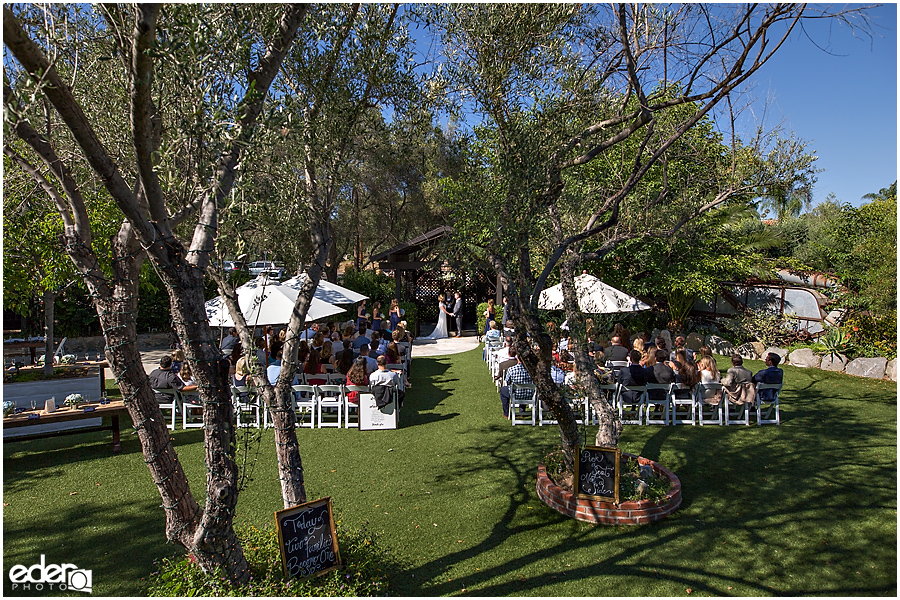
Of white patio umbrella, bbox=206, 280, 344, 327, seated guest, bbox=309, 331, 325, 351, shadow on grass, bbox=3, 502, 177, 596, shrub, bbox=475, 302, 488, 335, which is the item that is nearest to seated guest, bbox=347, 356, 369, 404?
white patio umbrella, bbox=206, 280, 344, 327

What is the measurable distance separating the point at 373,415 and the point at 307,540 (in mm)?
4588

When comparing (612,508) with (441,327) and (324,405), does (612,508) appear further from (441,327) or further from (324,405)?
(441,327)

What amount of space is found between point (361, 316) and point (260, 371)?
10175 mm

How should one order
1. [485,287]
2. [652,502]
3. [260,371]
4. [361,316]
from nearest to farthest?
[260,371] < [652,502] < [361,316] < [485,287]

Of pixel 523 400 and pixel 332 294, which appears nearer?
pixel 523 400

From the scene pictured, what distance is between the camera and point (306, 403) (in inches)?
355

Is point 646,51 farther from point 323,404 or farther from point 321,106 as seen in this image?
point 323,404

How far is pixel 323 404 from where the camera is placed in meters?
8.89

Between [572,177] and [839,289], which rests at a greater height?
[572,177]

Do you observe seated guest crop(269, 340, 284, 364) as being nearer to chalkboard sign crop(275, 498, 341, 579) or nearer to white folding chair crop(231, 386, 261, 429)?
white folding chair crop(231, 386, 261, 429)

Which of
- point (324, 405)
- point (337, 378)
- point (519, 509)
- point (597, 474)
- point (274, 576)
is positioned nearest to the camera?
point (274, 576)

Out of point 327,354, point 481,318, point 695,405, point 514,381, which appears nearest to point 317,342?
point 327,354

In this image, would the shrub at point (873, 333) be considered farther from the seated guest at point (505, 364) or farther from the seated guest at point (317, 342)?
the seated guest at point (317, 342)

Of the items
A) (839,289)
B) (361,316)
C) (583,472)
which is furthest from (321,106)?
(839,289)
